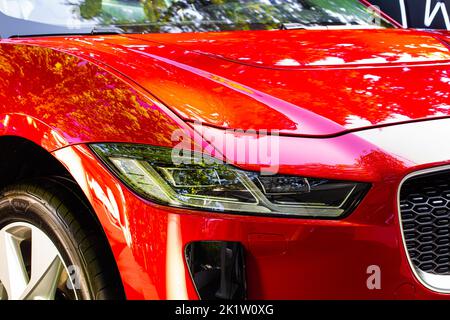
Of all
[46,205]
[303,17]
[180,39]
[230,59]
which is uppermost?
[303,17]

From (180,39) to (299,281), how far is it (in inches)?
46.4

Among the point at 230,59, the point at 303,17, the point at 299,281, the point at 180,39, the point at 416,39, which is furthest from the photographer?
the point at 303,17

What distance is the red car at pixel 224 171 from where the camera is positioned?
6.01 ft

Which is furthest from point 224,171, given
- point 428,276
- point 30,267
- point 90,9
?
point 90,9

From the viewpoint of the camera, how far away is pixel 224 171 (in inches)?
74.9

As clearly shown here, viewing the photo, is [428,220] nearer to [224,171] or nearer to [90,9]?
[224,171]

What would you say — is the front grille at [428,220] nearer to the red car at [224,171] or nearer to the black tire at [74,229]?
the red car at [224,171]

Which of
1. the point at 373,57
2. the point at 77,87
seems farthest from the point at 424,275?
the point at 77,87

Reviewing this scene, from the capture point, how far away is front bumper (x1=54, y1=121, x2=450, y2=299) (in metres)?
1.81

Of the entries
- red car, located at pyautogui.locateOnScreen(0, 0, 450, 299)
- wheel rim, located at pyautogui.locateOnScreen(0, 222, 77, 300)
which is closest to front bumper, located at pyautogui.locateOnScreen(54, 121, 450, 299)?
red car, located at pyautogui.locateOnScreen(0, 0, 450, 299)

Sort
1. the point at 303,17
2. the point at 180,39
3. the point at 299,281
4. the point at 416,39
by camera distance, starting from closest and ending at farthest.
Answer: the point at 299,281 < the point at 180,39 < the point at 416,39 < the point at 303,17

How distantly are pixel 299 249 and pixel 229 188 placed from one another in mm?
252
